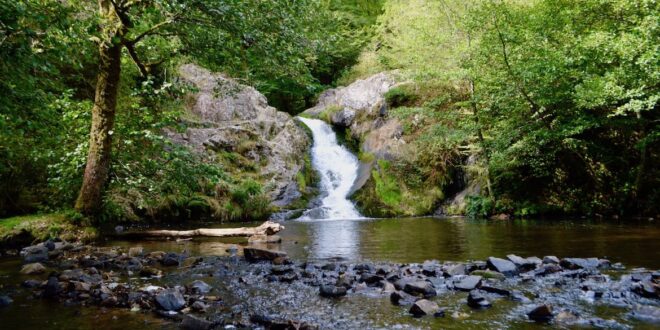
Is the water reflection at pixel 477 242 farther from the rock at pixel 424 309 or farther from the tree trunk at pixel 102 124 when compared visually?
the tree trunk at pixel 102 124

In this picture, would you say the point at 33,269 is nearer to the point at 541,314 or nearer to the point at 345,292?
the point at 345,292

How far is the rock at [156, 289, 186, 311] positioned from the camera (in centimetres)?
466

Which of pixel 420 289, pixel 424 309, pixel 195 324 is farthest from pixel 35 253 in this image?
pixel 424 309

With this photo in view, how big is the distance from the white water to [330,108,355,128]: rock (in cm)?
66

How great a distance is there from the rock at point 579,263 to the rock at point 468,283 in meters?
1.91

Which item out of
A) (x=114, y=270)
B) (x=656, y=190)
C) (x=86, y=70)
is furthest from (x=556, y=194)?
(x=86, y=70)

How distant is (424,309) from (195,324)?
238 cm

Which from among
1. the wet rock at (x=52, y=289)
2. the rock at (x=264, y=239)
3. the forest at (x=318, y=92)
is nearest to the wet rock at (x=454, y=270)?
the forest at (x=318, y=92)

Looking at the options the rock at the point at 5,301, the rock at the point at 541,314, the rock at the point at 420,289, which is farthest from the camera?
the rock at the point at 420,289

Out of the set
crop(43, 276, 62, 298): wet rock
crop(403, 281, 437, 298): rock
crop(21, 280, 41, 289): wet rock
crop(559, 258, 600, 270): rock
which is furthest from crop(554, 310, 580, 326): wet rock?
crop(21, 280, 41, 289): wet rock

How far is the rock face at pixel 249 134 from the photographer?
64.2 feet

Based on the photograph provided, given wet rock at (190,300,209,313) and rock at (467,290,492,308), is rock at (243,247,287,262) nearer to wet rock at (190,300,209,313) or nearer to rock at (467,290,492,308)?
wet rock at (190,300,209,313)

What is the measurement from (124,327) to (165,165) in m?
6.62

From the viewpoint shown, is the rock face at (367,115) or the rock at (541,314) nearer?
the rock at (541,314)
